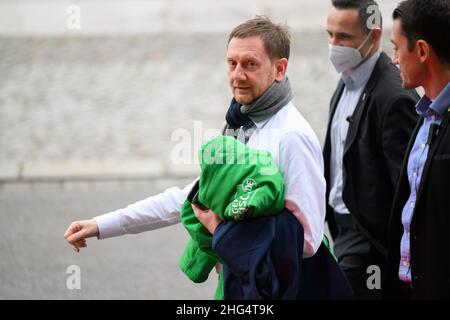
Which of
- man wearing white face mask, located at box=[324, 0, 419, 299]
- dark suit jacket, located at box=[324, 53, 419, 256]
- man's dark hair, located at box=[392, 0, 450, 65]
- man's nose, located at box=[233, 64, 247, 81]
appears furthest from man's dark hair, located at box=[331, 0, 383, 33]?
man's nose, located at box=[233, 64, 247, 81]

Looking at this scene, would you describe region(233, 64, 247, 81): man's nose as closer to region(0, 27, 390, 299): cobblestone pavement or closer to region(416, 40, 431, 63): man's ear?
region(416, 40, 431, 63): man's ear

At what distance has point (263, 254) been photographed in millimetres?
3551

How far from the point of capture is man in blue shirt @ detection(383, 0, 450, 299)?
3.87 metres

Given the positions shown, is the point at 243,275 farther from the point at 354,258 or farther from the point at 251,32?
the point at 354,258

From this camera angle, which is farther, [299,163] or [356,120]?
[356,120]

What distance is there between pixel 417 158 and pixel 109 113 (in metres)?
8.11

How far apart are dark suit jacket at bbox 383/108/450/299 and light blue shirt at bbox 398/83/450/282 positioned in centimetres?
7

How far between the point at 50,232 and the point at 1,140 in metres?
2.66

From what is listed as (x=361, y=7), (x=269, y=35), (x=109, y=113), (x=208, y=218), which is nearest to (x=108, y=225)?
(x=208, y=218)

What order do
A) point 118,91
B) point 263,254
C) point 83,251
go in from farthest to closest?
point 118,91
point 83,251
point 263,254

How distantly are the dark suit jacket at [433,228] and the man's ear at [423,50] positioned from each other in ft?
0.84

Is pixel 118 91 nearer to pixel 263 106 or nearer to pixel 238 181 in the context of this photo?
pixel 263 106

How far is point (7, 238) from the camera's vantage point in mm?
8961

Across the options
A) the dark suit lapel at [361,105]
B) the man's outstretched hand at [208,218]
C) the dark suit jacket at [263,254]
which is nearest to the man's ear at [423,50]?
the dark suit jacket at [263,254]
